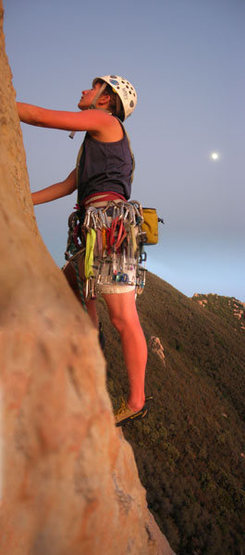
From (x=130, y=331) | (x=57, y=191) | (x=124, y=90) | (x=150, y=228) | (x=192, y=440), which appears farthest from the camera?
(x=192, y=440)

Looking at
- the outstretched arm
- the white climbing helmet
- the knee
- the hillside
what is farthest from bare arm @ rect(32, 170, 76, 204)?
the hillside

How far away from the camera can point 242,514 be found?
7.81m

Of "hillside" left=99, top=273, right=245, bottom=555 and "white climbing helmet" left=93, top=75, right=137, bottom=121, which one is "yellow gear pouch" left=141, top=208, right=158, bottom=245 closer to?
"white climbing helmet" left=93, top=75, right=137, bottom=121

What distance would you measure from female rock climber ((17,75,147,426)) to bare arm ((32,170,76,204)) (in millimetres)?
497

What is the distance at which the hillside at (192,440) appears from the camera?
6.37 metres

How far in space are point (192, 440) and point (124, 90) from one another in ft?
36.6

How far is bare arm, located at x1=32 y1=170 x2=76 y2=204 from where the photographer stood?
3.75 metres

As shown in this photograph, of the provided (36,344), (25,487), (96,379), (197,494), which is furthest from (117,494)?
(197,494)

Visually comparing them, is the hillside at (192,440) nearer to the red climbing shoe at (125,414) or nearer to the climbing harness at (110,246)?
the red climbing shoe at (125,414)

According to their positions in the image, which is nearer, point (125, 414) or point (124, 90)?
point (125, 414)

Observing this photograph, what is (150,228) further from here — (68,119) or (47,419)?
(47,419)

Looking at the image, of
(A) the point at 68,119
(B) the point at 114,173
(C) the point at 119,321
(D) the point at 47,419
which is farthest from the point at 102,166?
(D) the point at 47,419

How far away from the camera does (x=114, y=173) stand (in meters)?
3.30

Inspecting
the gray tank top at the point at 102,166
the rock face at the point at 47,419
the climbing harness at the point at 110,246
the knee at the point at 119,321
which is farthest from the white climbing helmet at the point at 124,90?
the rock face at the point at 47,419
